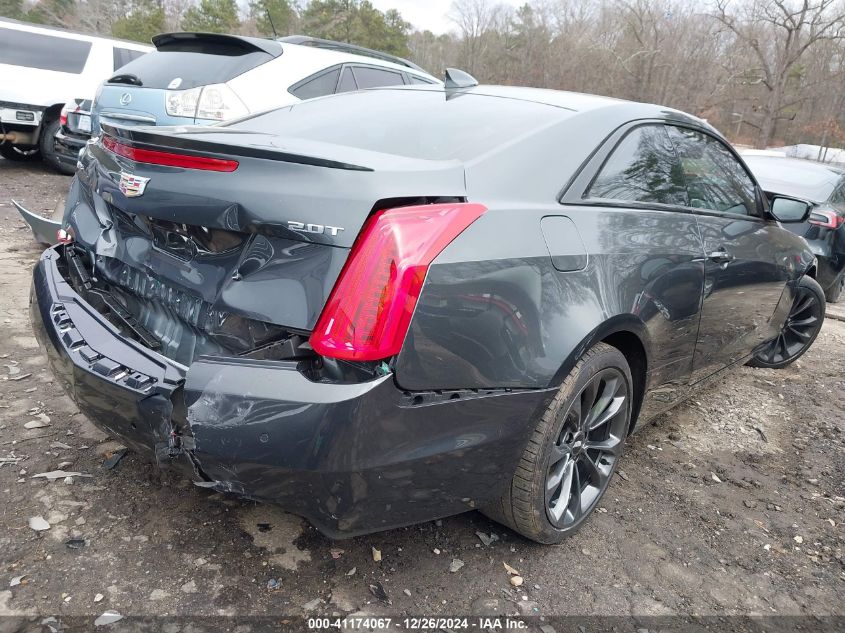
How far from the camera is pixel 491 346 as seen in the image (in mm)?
1780

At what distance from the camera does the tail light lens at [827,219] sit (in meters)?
5.76

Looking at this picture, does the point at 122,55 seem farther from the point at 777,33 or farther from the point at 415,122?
the point at 777,33

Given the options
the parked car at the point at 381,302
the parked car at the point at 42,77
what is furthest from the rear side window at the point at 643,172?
the parked car at the point at 42,77

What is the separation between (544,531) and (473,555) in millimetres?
260

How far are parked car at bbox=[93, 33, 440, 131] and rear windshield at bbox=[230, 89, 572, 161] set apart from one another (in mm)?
2467

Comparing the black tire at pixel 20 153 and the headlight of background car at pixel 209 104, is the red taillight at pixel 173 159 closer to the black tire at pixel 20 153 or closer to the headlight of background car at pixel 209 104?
the headlight of background car at pixel 209 104

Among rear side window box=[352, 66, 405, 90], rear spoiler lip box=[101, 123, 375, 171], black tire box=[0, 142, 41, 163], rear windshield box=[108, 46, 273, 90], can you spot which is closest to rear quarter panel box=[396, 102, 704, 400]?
rear spoiler lip box=[101, 123, 375, 171]

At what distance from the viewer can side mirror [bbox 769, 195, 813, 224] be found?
3.66 metres

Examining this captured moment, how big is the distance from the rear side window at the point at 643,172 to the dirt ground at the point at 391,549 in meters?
1.25

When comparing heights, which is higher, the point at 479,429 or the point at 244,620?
the point at 479,429

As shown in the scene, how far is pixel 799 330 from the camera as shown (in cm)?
463

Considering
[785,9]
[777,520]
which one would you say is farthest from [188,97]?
[785,9]

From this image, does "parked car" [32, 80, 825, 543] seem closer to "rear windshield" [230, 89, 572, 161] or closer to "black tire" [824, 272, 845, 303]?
"rear windshield" [230, 89, 572, 161]

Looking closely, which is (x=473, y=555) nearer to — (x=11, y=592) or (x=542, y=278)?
(x=542, y=278)
